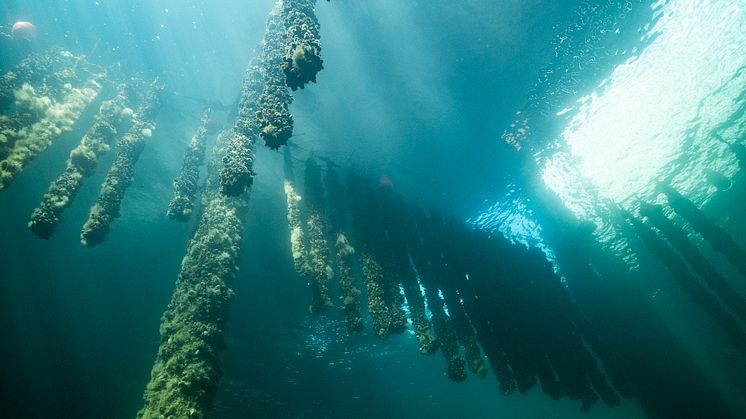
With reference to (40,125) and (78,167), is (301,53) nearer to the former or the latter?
(78,167)

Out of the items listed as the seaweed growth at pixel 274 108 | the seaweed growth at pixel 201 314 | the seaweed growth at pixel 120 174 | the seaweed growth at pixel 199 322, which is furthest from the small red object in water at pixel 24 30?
the seaweed growth at pixel 274 108

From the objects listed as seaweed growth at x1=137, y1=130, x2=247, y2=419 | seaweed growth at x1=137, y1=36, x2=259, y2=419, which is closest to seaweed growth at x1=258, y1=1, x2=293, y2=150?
seaweed growth at x1=137, y1=36, x2=259, y2=419

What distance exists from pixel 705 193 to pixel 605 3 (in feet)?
72.6

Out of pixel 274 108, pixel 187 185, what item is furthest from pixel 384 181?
pixel 274 108

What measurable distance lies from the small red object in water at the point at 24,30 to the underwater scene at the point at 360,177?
2.5 inches

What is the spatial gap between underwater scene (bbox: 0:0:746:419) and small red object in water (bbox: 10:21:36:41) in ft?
0.21

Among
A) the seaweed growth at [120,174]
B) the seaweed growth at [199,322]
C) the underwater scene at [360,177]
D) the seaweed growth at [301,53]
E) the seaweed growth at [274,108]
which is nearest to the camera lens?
the seaweed growth at [301,53]

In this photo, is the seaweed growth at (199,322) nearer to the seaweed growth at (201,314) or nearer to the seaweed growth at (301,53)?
the seaweed growth at (201,314)

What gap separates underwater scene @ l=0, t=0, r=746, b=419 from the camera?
7.28 m

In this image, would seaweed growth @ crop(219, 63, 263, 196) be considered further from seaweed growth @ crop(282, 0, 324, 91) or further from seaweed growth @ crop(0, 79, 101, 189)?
seaweed growth @ crop(0, 79, 101, 189)

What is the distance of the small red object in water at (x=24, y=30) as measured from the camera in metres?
9.47

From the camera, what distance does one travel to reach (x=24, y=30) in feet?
31.1

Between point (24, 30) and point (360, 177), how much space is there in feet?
36.1

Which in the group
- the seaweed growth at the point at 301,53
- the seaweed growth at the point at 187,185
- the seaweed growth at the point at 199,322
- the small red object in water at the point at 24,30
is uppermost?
the small red object in water at the point at 24,30
